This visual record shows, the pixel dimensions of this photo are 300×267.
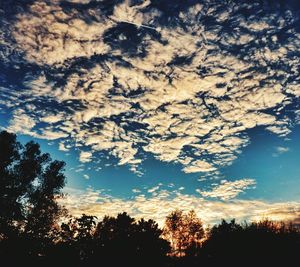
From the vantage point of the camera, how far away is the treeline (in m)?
7.66

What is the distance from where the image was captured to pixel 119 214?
573 inches

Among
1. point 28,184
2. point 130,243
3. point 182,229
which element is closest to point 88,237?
point 130,243

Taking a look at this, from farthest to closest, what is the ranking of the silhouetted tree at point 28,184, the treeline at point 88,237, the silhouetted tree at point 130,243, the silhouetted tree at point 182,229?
1. the silhouetted tree at point 182,229
2. the silhouetted tree at point 28,184
3. the silhouetted tree at point 130,243
4. the treeline at point 88,237

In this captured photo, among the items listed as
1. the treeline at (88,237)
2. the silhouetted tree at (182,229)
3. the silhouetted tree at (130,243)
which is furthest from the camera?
the silhouetted tree at (182,229)

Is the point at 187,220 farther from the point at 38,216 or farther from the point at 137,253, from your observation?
the point at 137,253

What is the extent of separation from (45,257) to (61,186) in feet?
99.1

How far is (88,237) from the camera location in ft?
31.2

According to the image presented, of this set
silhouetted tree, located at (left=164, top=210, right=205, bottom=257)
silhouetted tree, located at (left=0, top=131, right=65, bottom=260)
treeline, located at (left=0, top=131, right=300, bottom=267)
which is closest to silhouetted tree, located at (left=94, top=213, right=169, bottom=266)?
treeline, located at (left=0, top=131, right=300, bottom=267)

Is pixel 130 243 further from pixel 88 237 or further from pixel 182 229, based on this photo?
pixel 182 229

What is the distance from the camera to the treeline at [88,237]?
766cm

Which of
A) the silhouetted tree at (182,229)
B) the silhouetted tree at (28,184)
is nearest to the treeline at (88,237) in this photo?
the silhouetted tree at (28,184)

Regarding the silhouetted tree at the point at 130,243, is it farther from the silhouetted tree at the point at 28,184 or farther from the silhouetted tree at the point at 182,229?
the silhouetted tree at the point at 182,229

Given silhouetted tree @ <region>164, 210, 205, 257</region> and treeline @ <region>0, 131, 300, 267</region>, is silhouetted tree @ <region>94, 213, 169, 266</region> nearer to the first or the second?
treeline @ <region>0, 131, 300, 267</region>

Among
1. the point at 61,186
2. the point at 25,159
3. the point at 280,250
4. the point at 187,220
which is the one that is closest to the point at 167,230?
the point at 187,220
